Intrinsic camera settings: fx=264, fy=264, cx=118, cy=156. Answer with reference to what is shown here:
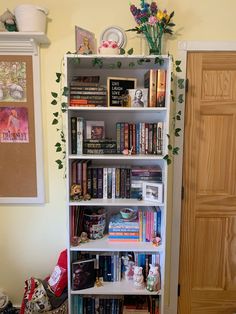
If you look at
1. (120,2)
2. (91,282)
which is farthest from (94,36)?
(91,282)

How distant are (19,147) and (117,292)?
119 centimetres

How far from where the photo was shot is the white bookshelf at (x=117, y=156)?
159cm

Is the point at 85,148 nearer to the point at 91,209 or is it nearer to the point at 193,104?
→ the point at 91,209

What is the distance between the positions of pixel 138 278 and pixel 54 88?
1409mm

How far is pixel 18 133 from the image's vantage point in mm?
1872

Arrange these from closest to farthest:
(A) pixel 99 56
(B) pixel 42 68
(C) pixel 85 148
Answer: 1. (A) pixel 99 56
2. (C) pixel 85 148
3. (B) pixel 42 68

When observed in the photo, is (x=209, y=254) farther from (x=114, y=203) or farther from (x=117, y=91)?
(x=117, y=91)

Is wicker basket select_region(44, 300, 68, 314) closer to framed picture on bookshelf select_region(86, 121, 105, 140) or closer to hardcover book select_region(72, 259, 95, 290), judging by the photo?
hardcover book select_region(72, 259, 95, 290)

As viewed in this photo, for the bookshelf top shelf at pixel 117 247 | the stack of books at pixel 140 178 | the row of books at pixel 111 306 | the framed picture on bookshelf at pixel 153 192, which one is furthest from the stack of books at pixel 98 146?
the row of books at pixel 111 306

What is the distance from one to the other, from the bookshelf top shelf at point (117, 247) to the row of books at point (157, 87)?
90 cm

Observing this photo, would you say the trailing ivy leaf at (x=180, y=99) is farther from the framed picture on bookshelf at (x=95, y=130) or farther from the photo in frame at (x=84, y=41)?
the photo in frame at (x=84, y=41)

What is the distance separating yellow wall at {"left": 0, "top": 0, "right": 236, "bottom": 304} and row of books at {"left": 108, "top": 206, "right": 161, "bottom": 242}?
1.44 feet

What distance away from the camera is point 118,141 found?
67.6 inches

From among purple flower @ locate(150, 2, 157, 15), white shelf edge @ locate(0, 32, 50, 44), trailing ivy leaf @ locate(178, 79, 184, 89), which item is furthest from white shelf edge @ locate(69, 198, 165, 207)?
purple flower @ locate(150, 2, 157, 15)
